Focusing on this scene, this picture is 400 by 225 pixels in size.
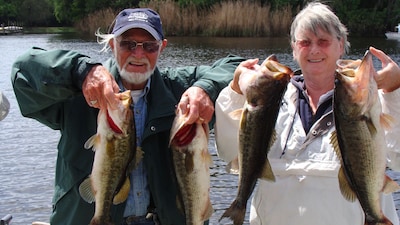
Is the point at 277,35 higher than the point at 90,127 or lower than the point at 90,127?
lower

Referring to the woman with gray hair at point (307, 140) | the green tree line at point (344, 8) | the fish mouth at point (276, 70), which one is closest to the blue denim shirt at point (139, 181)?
the woman with gray hair at point (307, 140)

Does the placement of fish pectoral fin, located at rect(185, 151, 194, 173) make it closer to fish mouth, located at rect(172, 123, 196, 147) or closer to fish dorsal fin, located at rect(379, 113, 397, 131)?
fish mouth, located at rect(172, 123, 196, 147)

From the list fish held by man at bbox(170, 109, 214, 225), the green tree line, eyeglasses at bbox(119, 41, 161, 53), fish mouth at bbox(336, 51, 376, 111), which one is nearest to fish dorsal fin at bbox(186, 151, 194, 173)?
fish held by man at bbox(170, 109, 214, 225)

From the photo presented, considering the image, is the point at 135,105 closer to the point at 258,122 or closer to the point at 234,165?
the point at 234,165

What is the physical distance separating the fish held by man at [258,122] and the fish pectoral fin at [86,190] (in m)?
0.99

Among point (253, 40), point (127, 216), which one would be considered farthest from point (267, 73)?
point (253, 40)

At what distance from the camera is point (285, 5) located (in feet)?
158

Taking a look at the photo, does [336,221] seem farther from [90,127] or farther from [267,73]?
[90,127]

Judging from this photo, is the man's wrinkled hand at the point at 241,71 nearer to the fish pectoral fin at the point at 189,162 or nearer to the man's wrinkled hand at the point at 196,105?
the man's wrinkled hand at the point at 196,105

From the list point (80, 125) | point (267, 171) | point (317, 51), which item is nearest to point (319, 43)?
point (317, 51)

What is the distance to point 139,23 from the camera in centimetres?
412

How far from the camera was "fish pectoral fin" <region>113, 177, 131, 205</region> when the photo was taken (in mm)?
3908

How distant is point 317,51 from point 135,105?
1.51 metres

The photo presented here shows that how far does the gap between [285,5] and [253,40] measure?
28.4 feet
